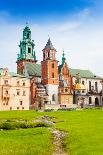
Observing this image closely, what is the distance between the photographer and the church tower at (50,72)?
427 feet

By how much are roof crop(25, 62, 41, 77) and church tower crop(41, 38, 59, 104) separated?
16.8 feet

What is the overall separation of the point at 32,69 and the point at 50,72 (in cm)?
970

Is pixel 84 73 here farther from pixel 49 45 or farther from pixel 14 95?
pixel 14 95

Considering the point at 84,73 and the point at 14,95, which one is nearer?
the point at 14,95

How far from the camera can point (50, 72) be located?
13212 cm

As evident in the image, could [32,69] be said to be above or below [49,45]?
below

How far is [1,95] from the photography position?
392 feet

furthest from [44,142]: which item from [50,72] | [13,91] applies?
[50,72]

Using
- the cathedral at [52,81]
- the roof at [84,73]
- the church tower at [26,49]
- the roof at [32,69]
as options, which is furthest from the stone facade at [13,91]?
the roof at [84,73]

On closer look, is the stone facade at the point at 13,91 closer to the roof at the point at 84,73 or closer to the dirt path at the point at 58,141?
the roof at the point at 84,73

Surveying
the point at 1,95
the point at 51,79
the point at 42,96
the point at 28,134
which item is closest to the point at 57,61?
the point at 51,79

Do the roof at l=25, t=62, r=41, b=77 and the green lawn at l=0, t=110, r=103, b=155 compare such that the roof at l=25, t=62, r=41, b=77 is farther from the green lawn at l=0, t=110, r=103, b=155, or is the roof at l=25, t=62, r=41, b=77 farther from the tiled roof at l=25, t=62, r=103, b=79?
the green lawn at l=0, t=110, r=103, b=155

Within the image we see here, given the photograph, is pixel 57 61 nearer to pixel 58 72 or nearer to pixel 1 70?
pixel 58 72

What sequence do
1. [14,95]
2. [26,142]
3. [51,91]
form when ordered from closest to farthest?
[26,142], [14,95], [51,91]
